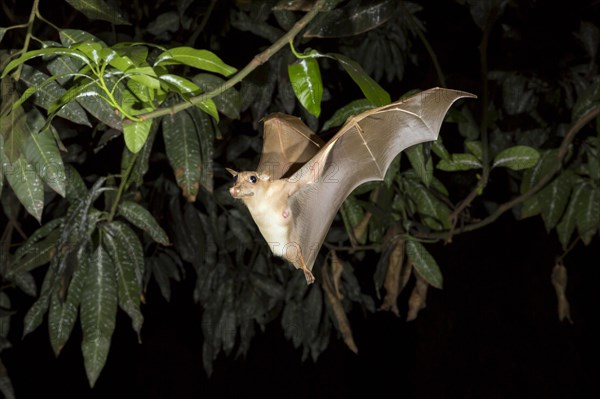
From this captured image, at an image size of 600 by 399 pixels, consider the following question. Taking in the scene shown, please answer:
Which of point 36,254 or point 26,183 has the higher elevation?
point 26,183

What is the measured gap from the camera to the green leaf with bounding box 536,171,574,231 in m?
1.85

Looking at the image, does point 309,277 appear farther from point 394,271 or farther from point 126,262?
point 394,271

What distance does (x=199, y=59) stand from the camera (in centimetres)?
92

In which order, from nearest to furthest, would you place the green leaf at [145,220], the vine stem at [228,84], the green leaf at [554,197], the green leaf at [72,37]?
the vine stem at [228,84]
the green leaf at [72,37]
the green leaf at [145,220]
the green leaf at [554,197]

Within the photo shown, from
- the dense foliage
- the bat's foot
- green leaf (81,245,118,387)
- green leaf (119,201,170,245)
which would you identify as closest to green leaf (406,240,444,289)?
the dense foliage

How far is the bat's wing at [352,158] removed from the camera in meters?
0.68

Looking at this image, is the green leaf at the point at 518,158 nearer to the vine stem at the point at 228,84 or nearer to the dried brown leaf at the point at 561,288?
the dried brown leaf at the point at 561,288

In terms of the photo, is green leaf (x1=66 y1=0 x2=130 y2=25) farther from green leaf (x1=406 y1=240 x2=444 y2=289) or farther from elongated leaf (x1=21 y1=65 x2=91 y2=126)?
green leaf (x1=406 y1=240 x2=444 y2=289)

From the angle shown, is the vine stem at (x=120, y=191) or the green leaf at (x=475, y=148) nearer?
the vine stem at (x=120, y=191)

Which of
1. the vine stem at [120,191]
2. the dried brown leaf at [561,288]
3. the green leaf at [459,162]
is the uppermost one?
the vine stem at [120,191]

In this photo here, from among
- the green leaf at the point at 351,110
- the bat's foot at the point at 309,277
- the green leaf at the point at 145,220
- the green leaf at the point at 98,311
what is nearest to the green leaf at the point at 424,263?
the green leaf at the point at 351,110

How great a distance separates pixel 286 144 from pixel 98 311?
2.48 ft

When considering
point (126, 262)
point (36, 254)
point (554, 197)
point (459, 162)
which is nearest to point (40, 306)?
point (36, 254)

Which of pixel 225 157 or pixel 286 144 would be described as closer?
pixel 286 144
